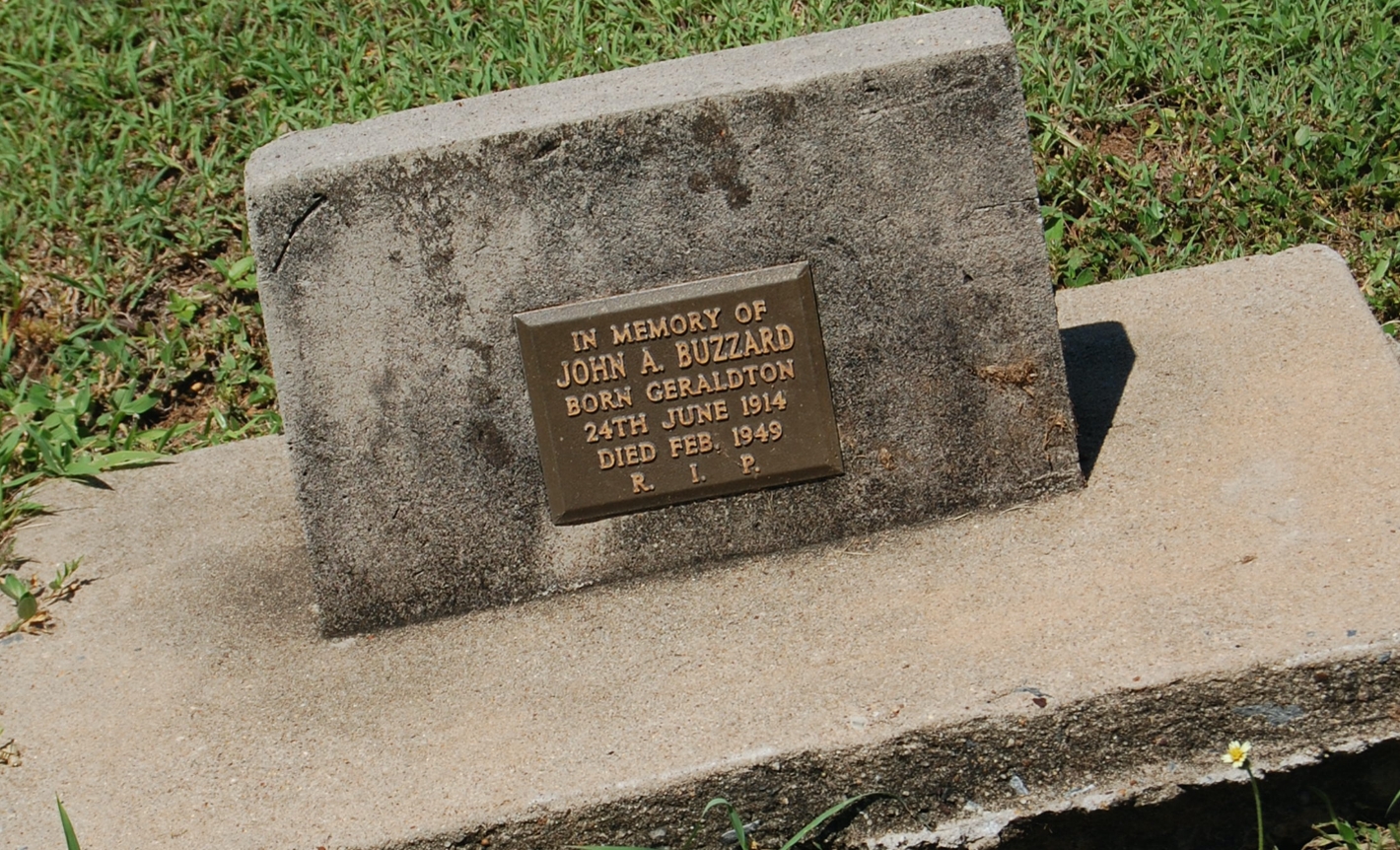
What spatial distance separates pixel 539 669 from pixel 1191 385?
1499mm

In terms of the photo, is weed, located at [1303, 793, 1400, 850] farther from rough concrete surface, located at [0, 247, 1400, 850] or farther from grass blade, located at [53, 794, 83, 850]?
grass blade, located at [53, 794, 83, 850]

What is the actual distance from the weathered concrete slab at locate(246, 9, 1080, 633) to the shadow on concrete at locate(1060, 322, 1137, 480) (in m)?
0.20

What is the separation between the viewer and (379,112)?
423cm

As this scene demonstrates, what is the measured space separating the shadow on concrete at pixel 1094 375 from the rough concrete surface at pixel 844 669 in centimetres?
1

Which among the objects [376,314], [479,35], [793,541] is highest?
[479,35]

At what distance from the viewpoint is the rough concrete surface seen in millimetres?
2293

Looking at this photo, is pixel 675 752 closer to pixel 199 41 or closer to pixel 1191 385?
pixel 1191 385

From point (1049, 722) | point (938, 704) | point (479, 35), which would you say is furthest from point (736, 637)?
point (479, 35)

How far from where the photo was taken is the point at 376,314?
2.65 metres

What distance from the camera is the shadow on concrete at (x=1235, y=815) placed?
2350 mm

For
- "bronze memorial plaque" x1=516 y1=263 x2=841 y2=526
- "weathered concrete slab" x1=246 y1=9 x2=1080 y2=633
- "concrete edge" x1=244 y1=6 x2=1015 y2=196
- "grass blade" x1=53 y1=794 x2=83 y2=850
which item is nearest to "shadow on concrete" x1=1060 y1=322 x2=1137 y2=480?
"weathered concrete slab" x1=246 y1=9 x2=1080 y2=633

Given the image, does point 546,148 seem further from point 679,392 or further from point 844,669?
point 844,669

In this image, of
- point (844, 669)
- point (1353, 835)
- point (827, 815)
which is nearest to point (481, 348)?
point (844, 669)

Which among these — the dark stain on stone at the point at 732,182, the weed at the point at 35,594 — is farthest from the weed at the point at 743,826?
the weed at the point at 35,594
